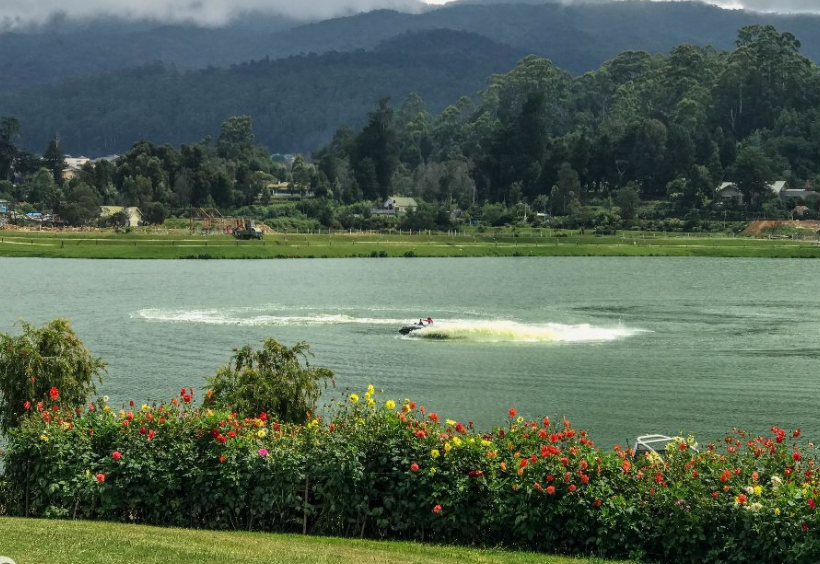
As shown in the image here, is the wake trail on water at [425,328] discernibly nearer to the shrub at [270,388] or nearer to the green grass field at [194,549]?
the shrub at [270,388]

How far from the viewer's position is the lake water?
60094 millimetres

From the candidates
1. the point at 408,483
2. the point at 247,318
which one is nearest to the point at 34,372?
the point at 408,483

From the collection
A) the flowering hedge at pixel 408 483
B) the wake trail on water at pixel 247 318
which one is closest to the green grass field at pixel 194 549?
the flowering hedge at pixel 408 483

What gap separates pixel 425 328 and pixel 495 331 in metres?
4.76

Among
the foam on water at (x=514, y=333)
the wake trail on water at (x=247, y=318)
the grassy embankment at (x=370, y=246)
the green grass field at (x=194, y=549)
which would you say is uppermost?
the green grass field at (x=194, y=549)

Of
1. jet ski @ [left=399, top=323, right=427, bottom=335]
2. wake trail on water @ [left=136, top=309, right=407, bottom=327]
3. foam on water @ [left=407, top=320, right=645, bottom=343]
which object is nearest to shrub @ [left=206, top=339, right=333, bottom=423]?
foam on water @ [left=407, top=320, right=645, bottom=343]

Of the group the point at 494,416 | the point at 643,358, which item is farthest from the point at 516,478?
the point at 643,358

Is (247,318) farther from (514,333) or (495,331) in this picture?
(514,333)

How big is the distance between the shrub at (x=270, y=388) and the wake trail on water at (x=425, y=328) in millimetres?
42260

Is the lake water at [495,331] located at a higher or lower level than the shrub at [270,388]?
lower

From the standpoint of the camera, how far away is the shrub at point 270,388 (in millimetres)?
39344

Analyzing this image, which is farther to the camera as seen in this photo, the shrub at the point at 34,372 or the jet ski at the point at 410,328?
the jet ski at the point at 410,328

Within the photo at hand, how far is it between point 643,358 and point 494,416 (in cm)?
2208

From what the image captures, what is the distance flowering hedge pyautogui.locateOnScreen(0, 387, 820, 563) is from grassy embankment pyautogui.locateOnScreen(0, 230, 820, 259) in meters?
139
